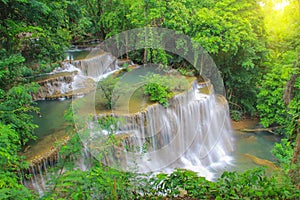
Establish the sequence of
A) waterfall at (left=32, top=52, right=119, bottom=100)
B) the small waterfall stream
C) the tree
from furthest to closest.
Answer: waterfall at (left=32, top=52, right=119, bottom=100) < the tree < the small waterfall stream

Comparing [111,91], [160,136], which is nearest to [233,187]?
[160,136]

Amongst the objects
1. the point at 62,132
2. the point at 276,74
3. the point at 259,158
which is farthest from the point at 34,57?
the point at 276,74

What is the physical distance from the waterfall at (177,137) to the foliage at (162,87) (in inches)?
10.1

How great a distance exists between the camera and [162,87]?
7.68 m

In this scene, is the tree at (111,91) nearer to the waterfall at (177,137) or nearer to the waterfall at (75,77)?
the waterfall at (177,137)

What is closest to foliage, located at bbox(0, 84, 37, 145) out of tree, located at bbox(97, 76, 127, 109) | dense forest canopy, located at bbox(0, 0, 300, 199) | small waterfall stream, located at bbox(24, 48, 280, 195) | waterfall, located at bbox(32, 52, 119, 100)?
small waterfall stream, located at bbox(24, 48, 280, 195)

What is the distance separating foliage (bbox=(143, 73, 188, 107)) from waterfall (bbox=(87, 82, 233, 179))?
26 cm

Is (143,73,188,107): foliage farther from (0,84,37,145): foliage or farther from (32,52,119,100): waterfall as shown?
(0,84,37,145): foliage

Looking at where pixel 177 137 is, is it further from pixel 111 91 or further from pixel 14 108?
pixel 14 108

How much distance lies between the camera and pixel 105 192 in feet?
9.34

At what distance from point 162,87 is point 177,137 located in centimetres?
158

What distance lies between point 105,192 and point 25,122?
231cm

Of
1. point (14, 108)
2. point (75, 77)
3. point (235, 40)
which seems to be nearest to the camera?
point (14, 108)

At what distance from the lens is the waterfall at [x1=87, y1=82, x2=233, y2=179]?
5.87 m
